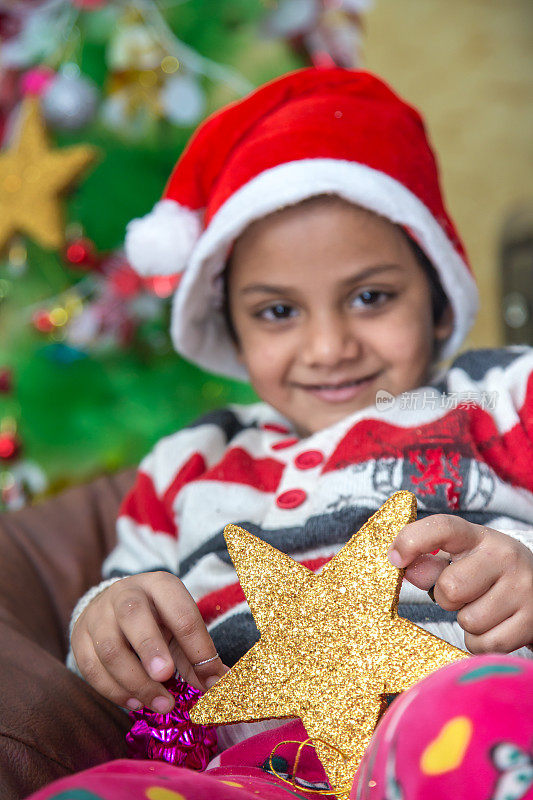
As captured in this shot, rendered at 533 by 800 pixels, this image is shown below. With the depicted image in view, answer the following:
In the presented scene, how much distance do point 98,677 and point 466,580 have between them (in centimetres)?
38

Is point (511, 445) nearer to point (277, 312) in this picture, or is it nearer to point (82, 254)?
point (277, 312)

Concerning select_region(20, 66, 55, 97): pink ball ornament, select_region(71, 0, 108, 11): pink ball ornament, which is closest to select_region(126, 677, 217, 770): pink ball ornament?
select_region(20, 66, 55, 97): pink ball ornament

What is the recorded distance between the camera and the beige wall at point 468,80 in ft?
9.53

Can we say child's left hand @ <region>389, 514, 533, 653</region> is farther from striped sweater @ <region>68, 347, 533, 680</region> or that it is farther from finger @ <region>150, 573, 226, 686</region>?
Result: finger @ <region>150, 573, 226, 686</region>

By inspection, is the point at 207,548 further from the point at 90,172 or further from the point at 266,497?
the point at 90,172

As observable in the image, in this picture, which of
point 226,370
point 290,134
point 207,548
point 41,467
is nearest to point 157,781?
point 207,548

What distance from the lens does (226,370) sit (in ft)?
4.67

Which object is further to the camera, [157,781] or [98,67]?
[98,67]

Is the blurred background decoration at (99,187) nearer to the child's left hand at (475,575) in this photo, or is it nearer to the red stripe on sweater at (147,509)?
the red stripe on sweater at (147,509)

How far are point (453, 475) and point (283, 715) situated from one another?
1.07 feet

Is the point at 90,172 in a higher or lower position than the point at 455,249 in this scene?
higher

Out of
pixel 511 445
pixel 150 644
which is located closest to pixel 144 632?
pixel 150 644

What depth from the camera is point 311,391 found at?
3.70 ft

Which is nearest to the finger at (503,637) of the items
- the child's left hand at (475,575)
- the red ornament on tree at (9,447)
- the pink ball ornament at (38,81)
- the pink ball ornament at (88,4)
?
the child's left hand at (475,575)
